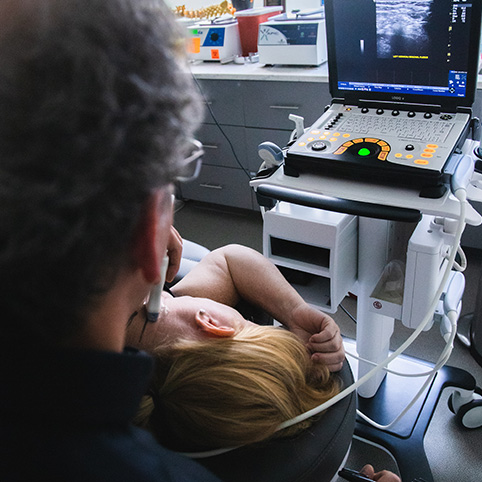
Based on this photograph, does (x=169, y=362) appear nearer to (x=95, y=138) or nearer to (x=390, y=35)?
(x=95, y=138)

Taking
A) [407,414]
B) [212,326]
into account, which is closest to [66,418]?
[212,326]

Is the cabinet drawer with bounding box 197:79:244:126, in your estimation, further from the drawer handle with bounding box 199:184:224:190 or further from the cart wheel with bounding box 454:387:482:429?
the cart wheel with bounding box 454:387:482:429

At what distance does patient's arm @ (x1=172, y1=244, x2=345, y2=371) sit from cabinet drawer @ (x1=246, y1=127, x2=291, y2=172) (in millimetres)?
1186

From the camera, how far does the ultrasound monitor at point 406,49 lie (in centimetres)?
104

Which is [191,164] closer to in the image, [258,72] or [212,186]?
[258,72]

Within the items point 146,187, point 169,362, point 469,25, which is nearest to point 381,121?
point 469,25

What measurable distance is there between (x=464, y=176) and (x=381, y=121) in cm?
28

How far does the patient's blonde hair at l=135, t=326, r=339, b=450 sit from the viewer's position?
75 centimetres

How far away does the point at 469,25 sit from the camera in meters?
1.02

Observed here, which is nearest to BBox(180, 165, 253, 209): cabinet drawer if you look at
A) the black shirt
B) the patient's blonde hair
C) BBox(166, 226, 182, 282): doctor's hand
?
BBox(166, 226, 182, 282): doctor's hand

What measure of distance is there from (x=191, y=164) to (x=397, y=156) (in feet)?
2.21

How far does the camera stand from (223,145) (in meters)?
2.60

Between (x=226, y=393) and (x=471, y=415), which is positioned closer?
(x=226, y=393)

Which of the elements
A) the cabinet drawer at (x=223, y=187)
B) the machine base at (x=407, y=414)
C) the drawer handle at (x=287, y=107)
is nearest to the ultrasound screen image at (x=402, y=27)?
the machine base at (x=407, y=414)
